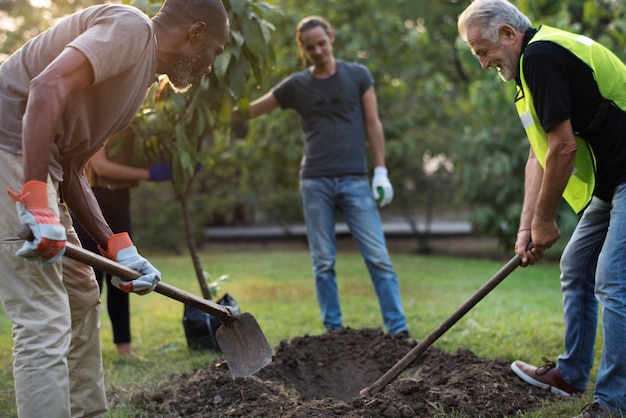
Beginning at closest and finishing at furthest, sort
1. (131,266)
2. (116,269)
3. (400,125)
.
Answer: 1. (116,269)
2. (131,266)
3. (400,125)

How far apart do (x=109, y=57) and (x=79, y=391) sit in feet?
4.49

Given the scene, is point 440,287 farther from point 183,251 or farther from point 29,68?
point 183,251

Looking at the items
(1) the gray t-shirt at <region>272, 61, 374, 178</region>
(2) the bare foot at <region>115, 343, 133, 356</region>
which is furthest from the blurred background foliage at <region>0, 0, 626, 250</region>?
(2) the bare foot at <region>115, 343, 133, 356</region>

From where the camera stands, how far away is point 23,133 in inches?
87.3

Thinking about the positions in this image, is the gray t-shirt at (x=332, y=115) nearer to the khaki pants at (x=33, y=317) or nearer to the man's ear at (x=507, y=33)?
the man's ear at (x=507, y=33)

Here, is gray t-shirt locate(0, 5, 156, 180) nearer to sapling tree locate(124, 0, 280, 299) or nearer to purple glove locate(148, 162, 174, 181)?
sapling tree locate(124, 0, 280, 299)

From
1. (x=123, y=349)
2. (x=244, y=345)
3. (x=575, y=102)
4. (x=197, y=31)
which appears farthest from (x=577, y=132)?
(x=123, y=349)

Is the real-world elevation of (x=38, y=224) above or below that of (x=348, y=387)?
above

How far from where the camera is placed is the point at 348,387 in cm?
383

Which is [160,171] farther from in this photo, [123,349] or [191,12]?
[191,12]

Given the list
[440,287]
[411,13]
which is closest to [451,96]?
[411,13]

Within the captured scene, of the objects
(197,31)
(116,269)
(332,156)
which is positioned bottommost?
(116,269)

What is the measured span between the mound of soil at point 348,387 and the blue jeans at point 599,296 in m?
0.28

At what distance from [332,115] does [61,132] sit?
2.60 meters
